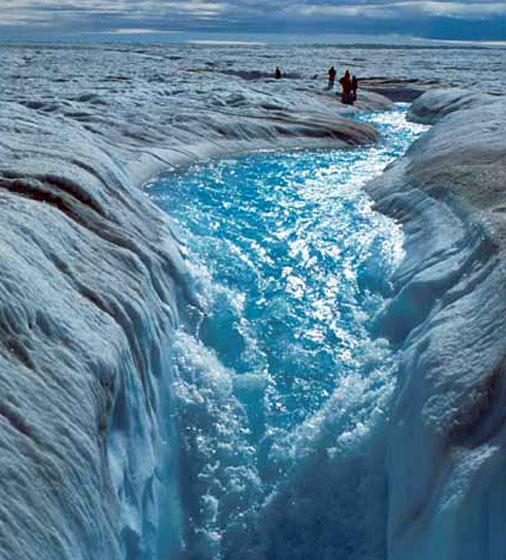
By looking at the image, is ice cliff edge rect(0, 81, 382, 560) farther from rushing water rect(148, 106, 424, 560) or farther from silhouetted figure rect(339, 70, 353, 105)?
silhouetted figure rect(339, 70, 353, 105)

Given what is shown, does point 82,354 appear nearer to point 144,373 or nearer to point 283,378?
point 144,373

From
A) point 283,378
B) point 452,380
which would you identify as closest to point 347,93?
point 283,378

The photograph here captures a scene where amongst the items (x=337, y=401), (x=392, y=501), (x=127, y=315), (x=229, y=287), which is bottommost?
(x=392, y=501)

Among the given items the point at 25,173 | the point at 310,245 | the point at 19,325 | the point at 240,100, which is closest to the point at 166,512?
the point at 19,325

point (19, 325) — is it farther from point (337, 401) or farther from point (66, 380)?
point (337, 401)

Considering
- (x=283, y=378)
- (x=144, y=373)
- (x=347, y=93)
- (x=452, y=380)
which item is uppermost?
(x=347, y=93)

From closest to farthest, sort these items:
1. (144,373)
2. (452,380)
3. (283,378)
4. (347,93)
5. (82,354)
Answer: (82,354) < (452,380) < (144,373) < (283,378) < (347,93)

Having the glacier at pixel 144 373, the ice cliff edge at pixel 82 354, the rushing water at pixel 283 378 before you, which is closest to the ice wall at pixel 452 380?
the glacier at pixel 144 373

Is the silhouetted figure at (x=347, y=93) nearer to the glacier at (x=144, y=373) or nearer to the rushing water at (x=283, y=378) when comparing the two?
the rushing water at (x=283, y=378)
